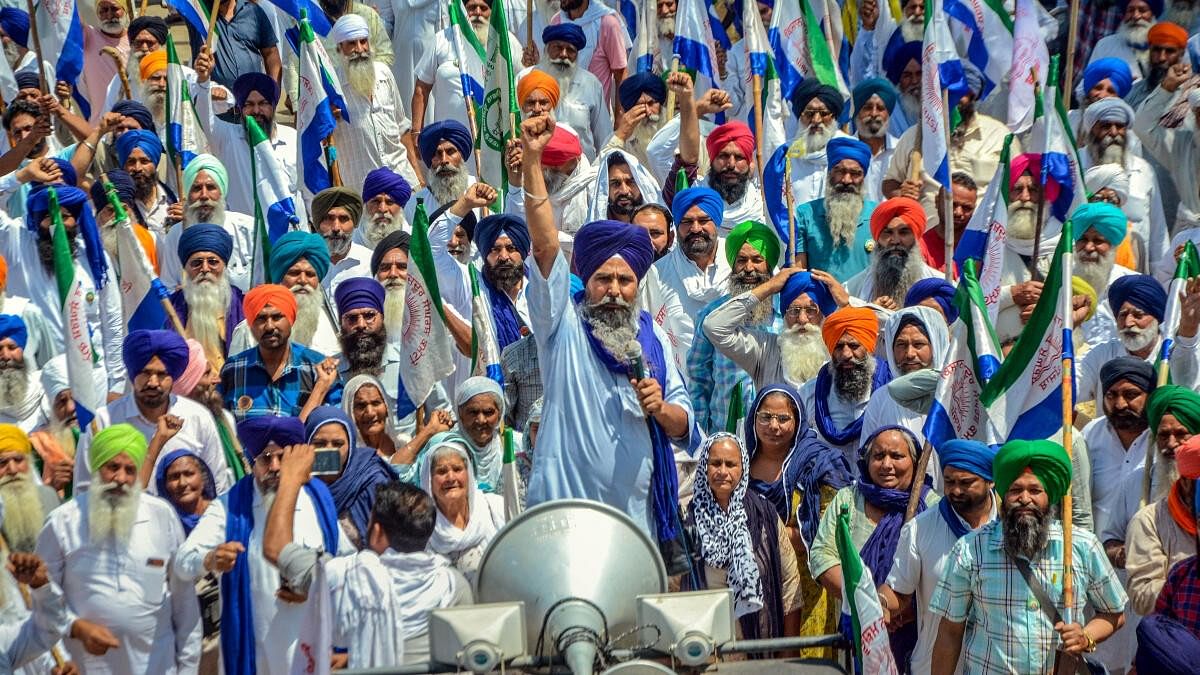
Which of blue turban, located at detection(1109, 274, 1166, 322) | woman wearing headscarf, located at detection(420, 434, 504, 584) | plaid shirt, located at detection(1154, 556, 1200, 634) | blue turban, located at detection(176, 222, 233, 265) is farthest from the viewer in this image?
blue turban, located at detection(176, 222, 233, 265)

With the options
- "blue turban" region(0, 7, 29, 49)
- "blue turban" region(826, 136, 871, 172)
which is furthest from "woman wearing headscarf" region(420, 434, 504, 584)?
"blue turban" region(0, 7, 29, 49)

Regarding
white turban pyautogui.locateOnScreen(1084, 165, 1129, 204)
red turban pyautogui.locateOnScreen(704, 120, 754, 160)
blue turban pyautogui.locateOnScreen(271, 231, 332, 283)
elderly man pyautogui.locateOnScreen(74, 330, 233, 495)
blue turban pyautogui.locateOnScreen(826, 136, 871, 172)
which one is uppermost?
red turban pyautogui.locateOnScreen(704, 120, 754, 160)

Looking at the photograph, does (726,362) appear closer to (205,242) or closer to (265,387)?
(265,387)

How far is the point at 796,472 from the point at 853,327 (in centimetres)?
98

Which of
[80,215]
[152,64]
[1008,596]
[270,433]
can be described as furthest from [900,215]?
[152,64]

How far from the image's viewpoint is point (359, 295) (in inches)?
419

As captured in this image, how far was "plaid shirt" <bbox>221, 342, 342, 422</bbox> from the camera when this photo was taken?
10.0 m

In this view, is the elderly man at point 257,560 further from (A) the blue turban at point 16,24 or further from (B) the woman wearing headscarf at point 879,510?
(A) the blue turban at point 16,24

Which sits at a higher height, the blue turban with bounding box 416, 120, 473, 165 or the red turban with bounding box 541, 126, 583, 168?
the blue turban with bounding box 416, 120, 473, 165

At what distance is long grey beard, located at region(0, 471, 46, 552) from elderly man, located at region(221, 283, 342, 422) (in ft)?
3.18

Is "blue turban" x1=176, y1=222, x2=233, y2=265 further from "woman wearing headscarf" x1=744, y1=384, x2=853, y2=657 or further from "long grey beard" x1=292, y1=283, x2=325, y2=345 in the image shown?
"woman wearing headscarf" x1=744, y1=384, x2=853, y2=657

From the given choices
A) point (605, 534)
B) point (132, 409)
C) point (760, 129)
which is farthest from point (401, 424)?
point (605, 534)

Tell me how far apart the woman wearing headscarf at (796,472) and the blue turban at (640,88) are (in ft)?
12.8

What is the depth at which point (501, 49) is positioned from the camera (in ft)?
41.3
